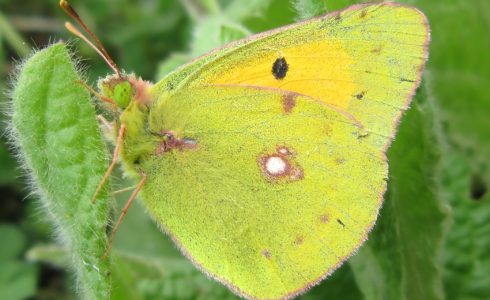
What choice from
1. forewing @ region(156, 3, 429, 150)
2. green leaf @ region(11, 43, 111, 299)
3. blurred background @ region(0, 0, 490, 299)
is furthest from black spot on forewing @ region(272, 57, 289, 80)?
green leaf @ region(11, 43, 111, 299)

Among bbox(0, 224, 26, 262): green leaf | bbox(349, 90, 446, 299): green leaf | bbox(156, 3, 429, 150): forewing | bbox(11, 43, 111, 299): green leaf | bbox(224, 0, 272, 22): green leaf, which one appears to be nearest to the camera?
bbox(11, 43, 111, 299): green leaf

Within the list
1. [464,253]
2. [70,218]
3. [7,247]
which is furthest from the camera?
[7,247]

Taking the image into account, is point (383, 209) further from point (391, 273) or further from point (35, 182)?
point (35, 182)

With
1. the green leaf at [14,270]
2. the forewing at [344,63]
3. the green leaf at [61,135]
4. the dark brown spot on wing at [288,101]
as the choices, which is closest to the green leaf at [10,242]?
the green leaf at [14,270]

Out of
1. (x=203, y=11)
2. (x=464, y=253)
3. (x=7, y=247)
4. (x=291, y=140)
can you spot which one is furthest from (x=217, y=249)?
(x=203, y=11)

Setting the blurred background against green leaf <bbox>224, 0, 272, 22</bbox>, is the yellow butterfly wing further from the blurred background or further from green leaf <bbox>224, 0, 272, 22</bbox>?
green leaf <bbox>224, 0, 272, 22</bbox>

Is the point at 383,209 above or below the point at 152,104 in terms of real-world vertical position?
below
